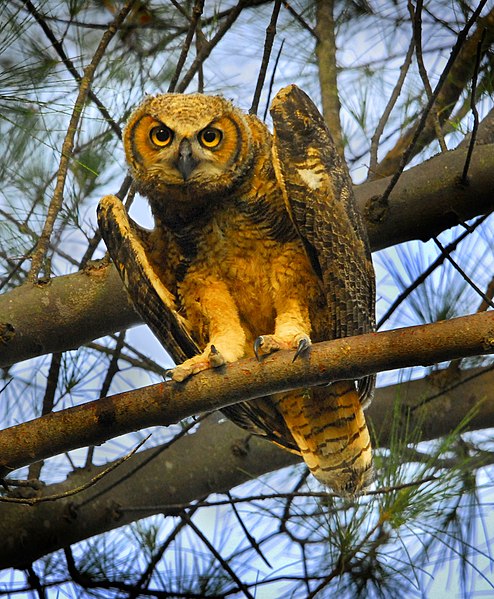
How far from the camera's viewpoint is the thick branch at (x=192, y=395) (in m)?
1.92

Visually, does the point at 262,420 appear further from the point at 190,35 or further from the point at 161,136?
the point at 190,35

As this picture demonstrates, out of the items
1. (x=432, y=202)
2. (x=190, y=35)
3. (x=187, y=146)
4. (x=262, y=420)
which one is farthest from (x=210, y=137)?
(x=262, y=420)

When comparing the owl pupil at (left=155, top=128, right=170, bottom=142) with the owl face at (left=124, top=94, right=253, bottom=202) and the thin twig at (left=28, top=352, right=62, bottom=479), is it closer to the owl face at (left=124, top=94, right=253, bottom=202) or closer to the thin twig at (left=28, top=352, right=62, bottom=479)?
the owl face at (left=124, top=94, right=253, bottom=202)

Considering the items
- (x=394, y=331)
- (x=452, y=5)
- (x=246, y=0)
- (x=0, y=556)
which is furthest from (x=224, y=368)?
(x=452, y=5)

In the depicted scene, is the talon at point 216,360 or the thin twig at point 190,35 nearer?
the talon at point 216,360

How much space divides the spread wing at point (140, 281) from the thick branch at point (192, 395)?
47 cm

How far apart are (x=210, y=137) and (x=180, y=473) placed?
106cm

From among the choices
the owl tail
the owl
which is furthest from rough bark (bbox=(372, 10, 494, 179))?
the owl tail

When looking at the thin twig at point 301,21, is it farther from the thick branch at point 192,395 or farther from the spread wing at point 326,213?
the thick branch at point 192,395

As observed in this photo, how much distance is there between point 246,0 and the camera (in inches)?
110

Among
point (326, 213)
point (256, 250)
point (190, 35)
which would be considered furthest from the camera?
point (190, 35)

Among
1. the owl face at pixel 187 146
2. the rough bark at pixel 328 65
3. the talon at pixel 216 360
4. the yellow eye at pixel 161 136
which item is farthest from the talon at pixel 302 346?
the rough bark at pixel 328 65

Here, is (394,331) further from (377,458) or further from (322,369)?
(377,458)

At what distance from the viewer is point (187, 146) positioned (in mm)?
2486
